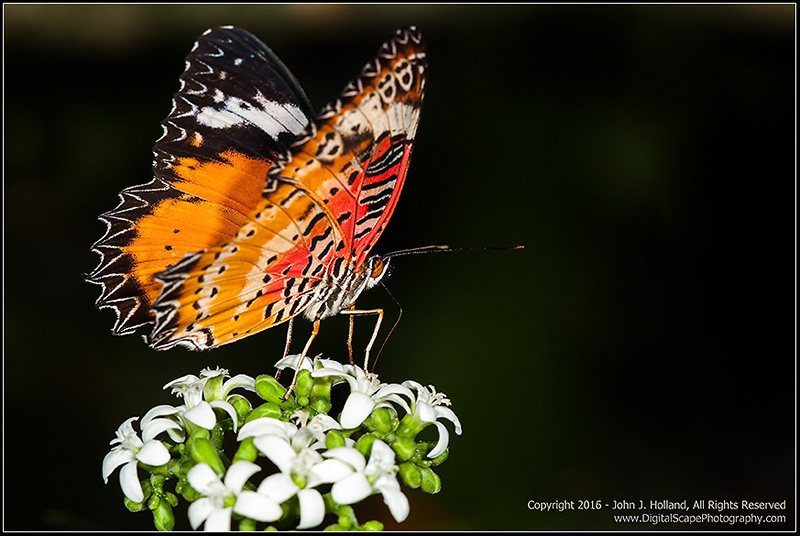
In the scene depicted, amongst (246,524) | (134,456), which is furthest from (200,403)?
(246,524)

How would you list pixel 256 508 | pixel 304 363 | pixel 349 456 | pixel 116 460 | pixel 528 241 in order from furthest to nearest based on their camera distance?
pixel 528 241
pixel 304 363
pixel 116 460
pixel 349 456
pixel 256 508

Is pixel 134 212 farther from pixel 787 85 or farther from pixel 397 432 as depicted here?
pixel 787 85

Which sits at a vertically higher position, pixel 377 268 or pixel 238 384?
pixel 377 268

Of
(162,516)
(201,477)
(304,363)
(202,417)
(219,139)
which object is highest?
(219,139)

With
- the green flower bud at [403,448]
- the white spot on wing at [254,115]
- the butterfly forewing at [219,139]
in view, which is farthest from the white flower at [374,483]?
the white spot on wing at [254,115]

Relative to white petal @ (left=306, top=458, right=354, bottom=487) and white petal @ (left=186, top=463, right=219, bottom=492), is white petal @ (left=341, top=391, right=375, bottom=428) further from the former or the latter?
white petal @ (left=186, top=463, right=219, bottom=492)

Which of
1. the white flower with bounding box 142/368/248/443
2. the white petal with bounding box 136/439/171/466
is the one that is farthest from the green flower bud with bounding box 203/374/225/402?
the white petal with bounding box 136/439/171/466

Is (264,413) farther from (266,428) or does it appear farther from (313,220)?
(313,220)
